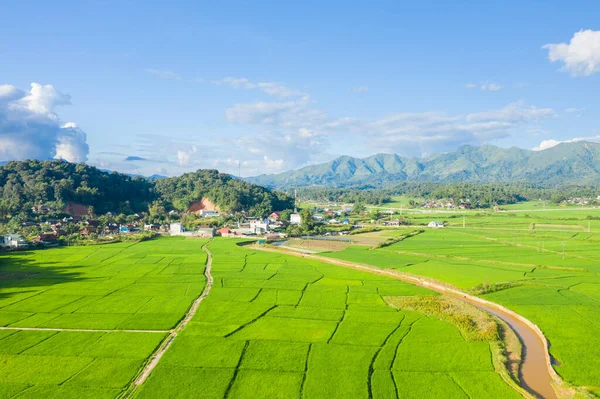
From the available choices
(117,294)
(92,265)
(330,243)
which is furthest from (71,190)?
(117,294)

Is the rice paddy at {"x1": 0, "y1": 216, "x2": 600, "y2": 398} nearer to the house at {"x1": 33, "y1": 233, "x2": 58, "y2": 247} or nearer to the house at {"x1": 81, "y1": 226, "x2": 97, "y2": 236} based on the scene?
the house at {"x1": 33, "y1": 233, "x2": 58, "y2": 247}

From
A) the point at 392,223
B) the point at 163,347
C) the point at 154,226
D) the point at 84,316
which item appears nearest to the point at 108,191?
the point at 154,226

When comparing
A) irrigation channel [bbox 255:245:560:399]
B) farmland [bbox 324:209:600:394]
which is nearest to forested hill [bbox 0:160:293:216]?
farmland [bbox 324:209:600:394]

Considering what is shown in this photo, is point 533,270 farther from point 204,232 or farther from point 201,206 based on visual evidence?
point 201,206

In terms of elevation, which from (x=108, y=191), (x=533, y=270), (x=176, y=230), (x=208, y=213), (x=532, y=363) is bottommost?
(x=532, y=363)

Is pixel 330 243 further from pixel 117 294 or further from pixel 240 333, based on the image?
pixel 240 333

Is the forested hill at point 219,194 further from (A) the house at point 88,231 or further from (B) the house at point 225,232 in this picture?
(A) the house at point 88,231
